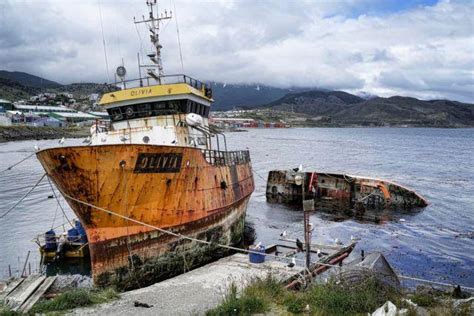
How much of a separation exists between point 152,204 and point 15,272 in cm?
851

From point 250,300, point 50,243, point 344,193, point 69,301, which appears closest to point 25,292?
point 69,301

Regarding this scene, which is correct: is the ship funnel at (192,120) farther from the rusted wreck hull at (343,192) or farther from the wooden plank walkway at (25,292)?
the rusted wreck hull at (343,192)

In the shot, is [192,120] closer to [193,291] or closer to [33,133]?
[193,291]

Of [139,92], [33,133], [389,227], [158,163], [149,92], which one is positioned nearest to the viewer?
[158,163]

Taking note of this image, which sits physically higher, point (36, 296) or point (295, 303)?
→ point (36, 296)

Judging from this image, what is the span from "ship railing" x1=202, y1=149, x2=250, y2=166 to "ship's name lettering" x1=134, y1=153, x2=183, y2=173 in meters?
2.12

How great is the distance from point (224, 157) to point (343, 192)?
60.4 ft

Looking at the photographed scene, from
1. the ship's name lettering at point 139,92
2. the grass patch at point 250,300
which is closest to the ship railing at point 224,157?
the ship's name lettering at point 139,92

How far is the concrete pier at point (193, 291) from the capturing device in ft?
34.3

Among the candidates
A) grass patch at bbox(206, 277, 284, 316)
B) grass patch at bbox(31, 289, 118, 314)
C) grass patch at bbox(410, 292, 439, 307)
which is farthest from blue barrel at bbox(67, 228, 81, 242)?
grass patch at bbox(410, 292, 439, 307)

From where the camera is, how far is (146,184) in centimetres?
1338

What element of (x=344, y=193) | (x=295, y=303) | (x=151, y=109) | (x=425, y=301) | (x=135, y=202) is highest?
(x=151, y=109)

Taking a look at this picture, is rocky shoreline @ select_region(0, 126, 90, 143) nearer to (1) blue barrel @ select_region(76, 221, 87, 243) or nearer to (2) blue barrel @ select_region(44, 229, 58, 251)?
(1) blue barrel @ select_region(76, 221, 87, 243)

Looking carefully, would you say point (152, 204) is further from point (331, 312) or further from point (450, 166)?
point (450, 166)
